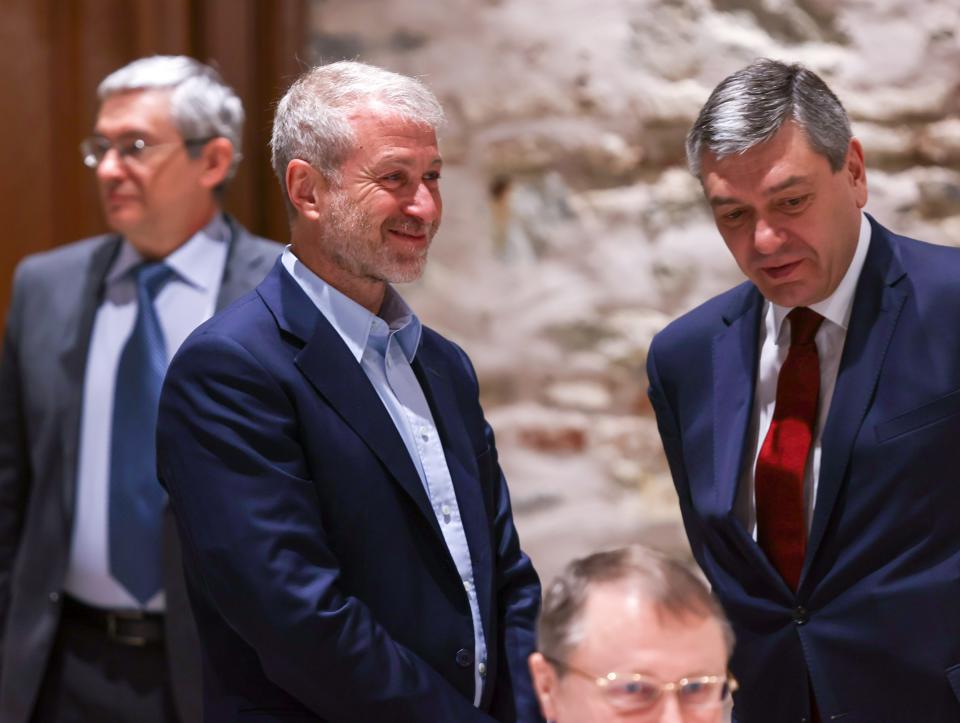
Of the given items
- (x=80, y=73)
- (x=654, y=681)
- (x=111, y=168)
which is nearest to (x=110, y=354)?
(x=111, y=168)

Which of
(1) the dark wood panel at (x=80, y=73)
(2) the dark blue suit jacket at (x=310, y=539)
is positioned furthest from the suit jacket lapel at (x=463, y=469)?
(1) the dark wood panel at (x=80, y=73)

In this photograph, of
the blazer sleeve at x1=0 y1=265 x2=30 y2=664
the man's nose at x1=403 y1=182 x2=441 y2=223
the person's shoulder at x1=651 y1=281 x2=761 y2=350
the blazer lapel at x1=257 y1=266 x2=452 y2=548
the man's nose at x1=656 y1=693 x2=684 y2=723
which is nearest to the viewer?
the man's nose at x1=656 y1=693 x2=684 y2=723

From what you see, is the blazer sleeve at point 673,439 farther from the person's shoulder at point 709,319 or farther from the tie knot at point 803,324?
the tie knot at point 803,324

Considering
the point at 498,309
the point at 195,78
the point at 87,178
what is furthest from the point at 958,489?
the point at 87,178

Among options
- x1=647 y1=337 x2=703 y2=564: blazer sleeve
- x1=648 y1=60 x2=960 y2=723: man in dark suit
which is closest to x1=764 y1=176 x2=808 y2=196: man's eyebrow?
x1=648 y1=60 x2=960 y2=723: man in dark suit

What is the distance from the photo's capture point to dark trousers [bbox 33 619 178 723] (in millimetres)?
3053

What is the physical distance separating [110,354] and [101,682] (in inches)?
26.6

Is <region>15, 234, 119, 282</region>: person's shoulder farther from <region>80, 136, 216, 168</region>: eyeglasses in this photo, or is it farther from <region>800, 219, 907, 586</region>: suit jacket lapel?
<region>800, 219, 907, 586</region>: suit jacket lapel

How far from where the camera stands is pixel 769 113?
7.72 ft

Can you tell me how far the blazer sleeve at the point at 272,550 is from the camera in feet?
6.63

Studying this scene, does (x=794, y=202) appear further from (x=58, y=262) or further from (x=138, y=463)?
(x=58, y=262)

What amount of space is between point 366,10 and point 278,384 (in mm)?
1880

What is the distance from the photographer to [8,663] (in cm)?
308

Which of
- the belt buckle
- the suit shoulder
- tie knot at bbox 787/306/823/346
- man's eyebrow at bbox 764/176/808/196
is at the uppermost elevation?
man's eyebrow at bbox 764/176/808/196
